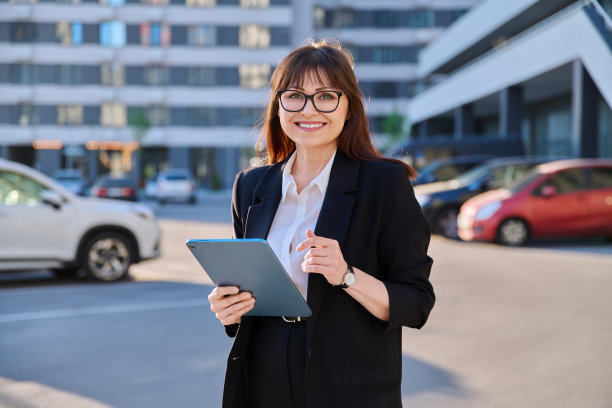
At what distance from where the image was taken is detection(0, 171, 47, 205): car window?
31.1 ft

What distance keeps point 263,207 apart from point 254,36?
56196 millimetres

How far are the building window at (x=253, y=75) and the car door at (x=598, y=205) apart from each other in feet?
145

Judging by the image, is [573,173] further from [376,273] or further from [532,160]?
[376,273]

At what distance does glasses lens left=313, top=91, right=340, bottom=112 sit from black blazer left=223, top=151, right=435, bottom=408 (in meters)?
0.22

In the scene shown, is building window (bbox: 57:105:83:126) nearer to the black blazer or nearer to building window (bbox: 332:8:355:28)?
building window (bbox: 332:8:355:28)

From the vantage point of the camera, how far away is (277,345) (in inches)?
87.2

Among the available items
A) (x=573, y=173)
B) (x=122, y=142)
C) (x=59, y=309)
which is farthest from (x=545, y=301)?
(x=122, y=142)

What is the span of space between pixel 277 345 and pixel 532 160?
49.8ft

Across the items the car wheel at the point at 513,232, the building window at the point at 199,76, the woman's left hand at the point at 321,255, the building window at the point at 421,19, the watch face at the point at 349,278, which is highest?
the building window at the point at 421,19

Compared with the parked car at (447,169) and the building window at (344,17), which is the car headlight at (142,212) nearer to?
the parked car at (447,169)

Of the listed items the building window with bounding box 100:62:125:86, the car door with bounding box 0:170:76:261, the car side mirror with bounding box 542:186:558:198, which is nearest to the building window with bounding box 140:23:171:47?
the building window with bounding box 100:62:125:86

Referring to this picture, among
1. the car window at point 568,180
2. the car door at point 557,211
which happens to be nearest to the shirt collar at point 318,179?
the car door at point 557,211

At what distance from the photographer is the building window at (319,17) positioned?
202 ft

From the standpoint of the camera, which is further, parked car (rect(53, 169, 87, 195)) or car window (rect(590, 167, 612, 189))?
parked car (rect(53, 169, 87, 195))
